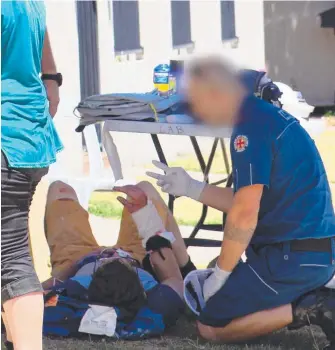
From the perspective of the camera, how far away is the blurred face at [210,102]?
3.68m

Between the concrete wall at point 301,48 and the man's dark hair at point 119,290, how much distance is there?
43.4 feet

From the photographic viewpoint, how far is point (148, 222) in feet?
15.2

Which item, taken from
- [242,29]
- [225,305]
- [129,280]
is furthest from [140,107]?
[242,29]

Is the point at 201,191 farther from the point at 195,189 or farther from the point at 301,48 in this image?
the point at 301,48

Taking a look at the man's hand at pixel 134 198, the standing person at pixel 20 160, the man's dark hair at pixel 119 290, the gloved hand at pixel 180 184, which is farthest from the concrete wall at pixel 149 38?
the standing person at pixel 20 160

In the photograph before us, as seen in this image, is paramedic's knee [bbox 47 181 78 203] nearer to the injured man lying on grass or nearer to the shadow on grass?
the injured man lying on grass

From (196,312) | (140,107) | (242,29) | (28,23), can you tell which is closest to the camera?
(28,23)

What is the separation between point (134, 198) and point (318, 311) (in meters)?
1.23

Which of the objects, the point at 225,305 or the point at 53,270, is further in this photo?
the point at 53,270

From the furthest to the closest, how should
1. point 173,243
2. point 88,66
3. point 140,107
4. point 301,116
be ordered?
point 88,66 < point 301,116 < point 140,107 < point 173,243

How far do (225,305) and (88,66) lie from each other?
5.96 m

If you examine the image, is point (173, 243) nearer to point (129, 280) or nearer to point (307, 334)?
point (129, 280)

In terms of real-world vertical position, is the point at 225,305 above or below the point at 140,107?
below

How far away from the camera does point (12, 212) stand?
11.0ft
